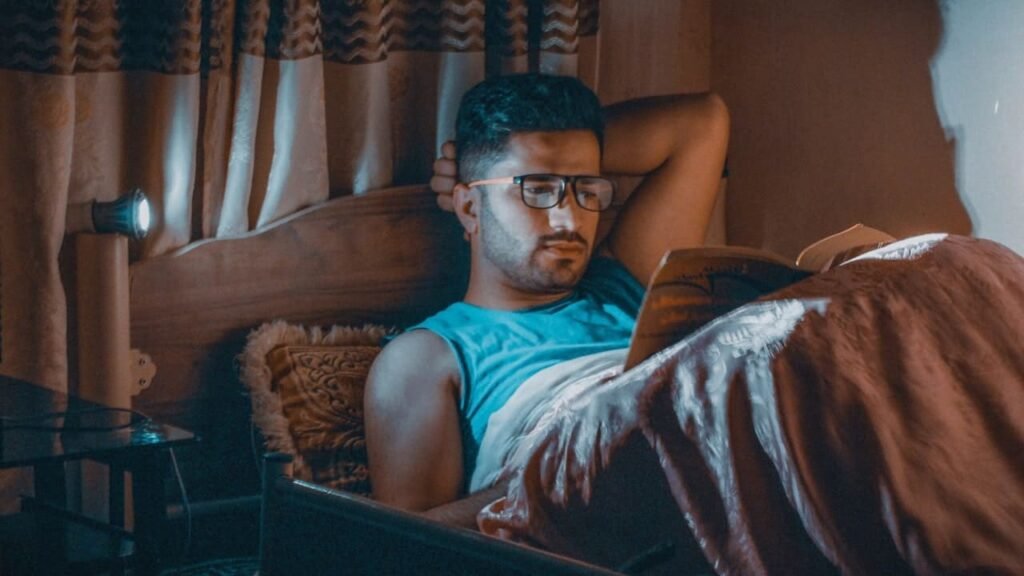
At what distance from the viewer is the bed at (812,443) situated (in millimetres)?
953

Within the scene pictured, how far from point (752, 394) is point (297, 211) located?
1.06 metres

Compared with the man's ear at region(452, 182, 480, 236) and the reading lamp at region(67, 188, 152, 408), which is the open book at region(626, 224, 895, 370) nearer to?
the man's ear at region(452, 182, 480, 236)

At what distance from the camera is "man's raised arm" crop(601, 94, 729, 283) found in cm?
194

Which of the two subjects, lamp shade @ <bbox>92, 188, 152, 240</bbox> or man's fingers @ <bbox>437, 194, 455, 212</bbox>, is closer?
lamp shade @ <bbox>92, 188, 152, 240</bbox>

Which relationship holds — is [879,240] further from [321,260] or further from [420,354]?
[321,260]

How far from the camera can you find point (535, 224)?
1734mm

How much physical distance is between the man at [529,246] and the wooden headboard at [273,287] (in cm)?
13

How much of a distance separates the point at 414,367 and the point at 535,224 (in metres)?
0.32

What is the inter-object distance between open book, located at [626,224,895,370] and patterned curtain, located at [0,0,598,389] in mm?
788

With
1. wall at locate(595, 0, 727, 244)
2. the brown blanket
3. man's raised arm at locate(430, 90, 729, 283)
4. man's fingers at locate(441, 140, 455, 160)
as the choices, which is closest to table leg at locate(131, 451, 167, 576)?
the brown blanket

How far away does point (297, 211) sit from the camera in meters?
1.87

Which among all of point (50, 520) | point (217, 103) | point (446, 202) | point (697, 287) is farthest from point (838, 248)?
point (50, 520)

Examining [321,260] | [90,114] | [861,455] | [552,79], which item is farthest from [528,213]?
[861,455]

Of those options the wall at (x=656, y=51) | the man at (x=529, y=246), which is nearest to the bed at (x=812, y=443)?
the man at (x=529, y=246)
